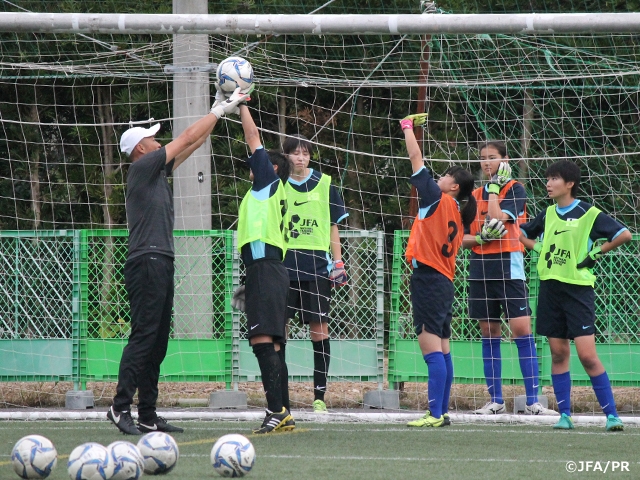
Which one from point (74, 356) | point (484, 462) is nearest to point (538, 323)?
point (484, 462)

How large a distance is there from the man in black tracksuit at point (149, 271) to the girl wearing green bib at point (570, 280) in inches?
101

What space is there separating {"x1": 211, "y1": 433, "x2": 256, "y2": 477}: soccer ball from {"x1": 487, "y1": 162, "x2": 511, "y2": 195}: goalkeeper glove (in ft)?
13.0

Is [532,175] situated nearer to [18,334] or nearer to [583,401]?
[583,401]

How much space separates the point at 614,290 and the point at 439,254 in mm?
2982

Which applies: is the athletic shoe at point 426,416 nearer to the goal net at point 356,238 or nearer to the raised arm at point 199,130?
the goal net at point 356,238

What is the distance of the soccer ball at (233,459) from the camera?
15.3 feet

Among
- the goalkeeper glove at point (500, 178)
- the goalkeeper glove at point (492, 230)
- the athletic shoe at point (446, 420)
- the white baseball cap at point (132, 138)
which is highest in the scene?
the white baseball cap at point (132, 138)

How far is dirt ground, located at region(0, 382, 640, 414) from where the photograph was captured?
30.2 ft

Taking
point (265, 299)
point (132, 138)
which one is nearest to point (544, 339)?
point (265, 299)

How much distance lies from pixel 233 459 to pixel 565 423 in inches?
137

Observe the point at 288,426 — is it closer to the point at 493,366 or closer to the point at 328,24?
the point at 493,366

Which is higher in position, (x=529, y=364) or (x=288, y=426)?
(x=529, y=364)

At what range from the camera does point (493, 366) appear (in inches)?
324

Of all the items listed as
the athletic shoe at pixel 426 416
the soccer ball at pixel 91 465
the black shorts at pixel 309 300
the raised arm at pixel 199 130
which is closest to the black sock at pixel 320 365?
the black shorts at pixel 309 300
